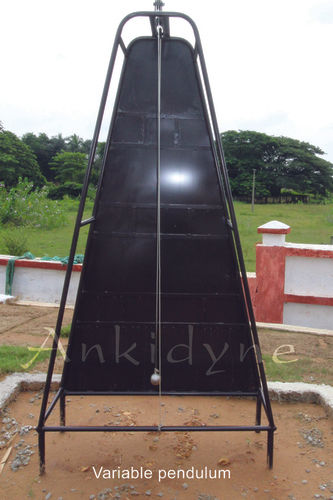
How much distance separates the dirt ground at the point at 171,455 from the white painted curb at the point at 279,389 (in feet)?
0.23

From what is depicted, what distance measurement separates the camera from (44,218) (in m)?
18.7

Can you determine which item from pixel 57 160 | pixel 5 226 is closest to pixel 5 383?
pixel 5 226

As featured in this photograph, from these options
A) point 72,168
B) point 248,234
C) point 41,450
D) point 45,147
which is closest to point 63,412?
point 41,450

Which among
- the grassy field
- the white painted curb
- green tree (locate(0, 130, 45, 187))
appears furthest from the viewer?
green tree (locate(0, 130, 45, 187))

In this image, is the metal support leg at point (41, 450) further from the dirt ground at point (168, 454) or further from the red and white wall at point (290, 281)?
the red and white wall at point (290, 281)

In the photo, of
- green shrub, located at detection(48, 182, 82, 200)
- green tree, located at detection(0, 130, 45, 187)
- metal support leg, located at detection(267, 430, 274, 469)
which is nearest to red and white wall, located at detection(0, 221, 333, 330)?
metal support leg, located at detection(267, 430, 274, 469)

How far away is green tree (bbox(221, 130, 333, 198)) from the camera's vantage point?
126 feet

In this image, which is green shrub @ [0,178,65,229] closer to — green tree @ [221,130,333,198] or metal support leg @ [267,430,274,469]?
metal support leg @ [267,430,274,469]

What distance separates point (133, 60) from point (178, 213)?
0.94m

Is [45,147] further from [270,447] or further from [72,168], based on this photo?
[270,447]

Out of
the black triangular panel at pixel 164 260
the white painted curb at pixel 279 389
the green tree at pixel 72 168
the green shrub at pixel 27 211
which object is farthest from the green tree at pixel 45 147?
the black triangular panel at pixel 164 260

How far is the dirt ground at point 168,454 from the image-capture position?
241 cm

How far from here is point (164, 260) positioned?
2.69m

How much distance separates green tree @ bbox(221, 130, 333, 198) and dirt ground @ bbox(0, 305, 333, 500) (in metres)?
35.2
